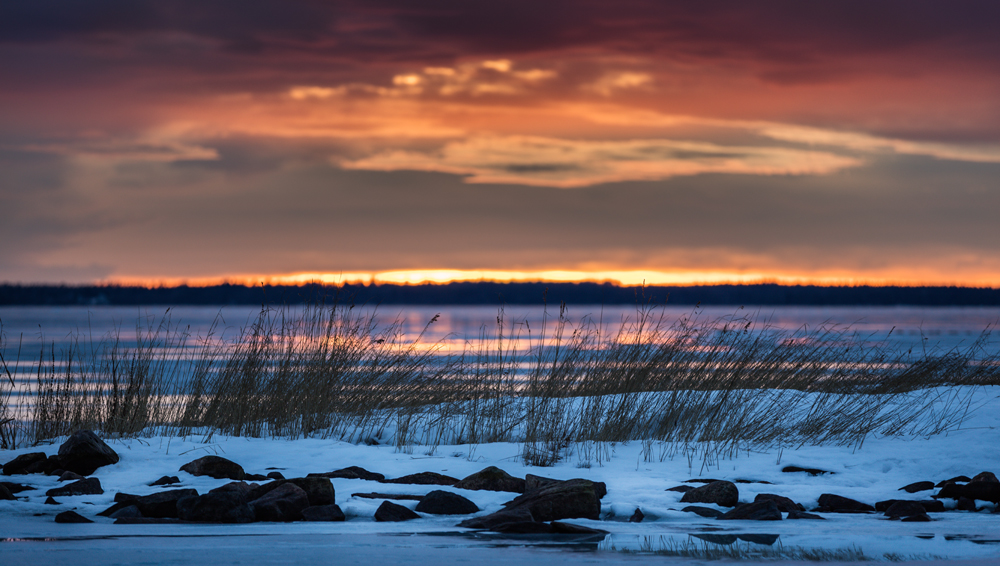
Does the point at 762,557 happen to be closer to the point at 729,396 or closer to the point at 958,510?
the point at 958,510

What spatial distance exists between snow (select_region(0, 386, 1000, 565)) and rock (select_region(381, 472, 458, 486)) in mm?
185

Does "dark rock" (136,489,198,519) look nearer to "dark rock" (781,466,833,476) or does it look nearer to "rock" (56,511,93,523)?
"rock" (56,511,93,523)

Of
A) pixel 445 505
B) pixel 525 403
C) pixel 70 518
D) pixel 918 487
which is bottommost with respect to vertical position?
pixel 70 518

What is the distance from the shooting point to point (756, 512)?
570cm

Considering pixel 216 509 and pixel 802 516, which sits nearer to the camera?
pixel 216 509

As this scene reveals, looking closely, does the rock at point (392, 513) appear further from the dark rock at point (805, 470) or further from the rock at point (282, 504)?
the dark rock at point (805, 470)

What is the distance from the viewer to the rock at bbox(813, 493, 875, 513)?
5977mm

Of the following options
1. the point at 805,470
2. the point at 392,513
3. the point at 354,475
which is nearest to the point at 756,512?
the point at 805,470

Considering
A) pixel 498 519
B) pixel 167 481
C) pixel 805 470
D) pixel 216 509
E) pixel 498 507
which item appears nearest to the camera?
pixel 498 519

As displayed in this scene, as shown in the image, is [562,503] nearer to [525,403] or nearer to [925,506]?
[925,506]

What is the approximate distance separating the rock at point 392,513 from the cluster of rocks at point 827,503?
1898 millimetres

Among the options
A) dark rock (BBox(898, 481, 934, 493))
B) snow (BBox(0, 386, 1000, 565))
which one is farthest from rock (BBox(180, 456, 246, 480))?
dark rock (BBox(898, 481, 934, 493))

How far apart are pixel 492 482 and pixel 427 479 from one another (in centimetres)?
60

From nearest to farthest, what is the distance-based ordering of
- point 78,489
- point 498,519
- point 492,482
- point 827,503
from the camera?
point 498,519 < point 827,503 < point 78,489 < point 492,482
